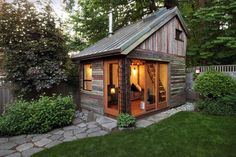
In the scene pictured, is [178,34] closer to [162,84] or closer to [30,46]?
[162,84]

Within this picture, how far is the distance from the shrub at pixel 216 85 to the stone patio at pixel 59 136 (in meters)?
2.54

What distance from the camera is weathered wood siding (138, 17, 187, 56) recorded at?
803 centimetres

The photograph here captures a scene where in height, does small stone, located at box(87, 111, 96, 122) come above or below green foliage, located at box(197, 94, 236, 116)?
below

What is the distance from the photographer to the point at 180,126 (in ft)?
21.8

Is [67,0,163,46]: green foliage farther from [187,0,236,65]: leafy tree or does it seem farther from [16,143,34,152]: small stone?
[16,143,34,152]: small stone

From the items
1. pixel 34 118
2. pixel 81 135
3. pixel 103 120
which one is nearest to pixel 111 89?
pixel 103 120

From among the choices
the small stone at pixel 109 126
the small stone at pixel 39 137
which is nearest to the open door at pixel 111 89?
the small stone at pixel 109 126

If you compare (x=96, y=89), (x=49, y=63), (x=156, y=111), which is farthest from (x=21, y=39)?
(x=156, y=111)

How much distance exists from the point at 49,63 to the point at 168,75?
562cm

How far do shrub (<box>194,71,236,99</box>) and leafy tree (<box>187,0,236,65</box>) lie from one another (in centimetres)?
214

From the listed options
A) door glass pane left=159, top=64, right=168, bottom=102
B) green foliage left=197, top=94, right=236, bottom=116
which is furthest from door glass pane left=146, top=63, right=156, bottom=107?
green foliage left=197, top=94, right=236, bottom=116

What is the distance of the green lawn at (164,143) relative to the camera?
15.6ft

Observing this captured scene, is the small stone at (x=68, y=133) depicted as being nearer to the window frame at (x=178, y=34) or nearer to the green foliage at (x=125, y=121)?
the green foliage at (x=125, y=121)

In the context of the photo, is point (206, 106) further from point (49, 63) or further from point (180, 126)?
point (49, 63)
